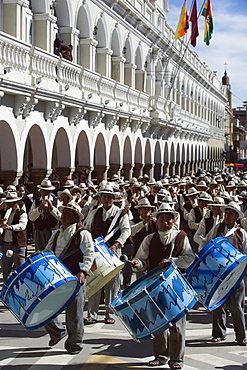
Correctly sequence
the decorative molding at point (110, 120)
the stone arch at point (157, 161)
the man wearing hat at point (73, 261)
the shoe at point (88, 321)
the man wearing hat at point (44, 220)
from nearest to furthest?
the man wearing hat at point (73, 261) < the shoe at point (88, 321) < the man wearing hat at point (44, 220) < the decorative molding at point (110, 120) < the stone arch at point (157, 161)

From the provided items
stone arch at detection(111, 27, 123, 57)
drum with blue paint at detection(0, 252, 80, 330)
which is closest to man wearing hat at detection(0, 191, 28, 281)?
drum with blue paint at detection(0, 252, 80, 330)

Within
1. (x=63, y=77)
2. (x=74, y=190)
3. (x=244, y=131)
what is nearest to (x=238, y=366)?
(x=74, y=190)

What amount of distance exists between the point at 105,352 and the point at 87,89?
1502cm

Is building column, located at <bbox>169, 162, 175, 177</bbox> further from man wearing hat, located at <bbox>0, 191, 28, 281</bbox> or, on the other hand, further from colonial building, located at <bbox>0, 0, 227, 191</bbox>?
man wearing hat, located at <bbox>0, 191, 28, 281</bbox>

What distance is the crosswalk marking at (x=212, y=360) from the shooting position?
286 inches

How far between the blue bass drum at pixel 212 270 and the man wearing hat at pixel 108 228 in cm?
193

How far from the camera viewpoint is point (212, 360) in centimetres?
741

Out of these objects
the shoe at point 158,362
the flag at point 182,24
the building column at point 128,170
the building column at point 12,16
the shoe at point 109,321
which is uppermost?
the flag at point 182,24

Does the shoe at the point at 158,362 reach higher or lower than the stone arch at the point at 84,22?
lower

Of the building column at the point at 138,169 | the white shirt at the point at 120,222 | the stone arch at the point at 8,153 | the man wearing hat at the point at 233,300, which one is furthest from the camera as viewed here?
the building column at the point at 138,169

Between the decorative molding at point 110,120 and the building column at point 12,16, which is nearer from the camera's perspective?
the building column at point 12,16

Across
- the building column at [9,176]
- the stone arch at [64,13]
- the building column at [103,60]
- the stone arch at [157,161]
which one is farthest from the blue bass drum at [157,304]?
the stone arch at [157,161]

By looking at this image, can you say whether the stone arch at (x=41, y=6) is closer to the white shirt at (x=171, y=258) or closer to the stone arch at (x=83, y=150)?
the stone arch at (x=83, y=150)

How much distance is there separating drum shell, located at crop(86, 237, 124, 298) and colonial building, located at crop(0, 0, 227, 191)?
737cm
